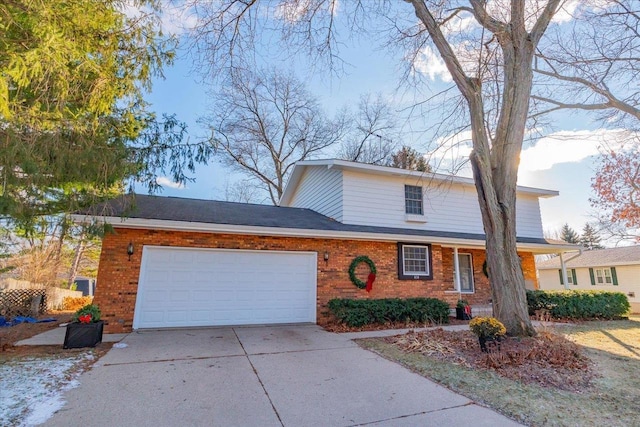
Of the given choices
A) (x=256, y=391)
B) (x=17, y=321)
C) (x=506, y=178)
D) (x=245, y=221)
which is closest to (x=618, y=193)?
(x=506, y=178)

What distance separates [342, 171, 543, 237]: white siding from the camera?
10.3 metres

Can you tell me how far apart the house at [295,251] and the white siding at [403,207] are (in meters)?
0.04

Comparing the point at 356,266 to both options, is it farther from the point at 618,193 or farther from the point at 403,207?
the point at 618,193

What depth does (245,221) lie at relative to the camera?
856 centimetres

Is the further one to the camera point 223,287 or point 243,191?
point 243,191

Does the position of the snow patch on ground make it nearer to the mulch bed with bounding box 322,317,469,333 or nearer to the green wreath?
the mulch bed with bounding box 322,317,469,333

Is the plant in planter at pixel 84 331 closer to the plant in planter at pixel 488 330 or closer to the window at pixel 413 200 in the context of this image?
the plant in planter at pixel 488 330

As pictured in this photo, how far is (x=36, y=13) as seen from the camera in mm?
4062

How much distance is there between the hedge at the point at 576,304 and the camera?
10.4m

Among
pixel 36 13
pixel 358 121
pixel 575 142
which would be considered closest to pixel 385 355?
pixel 36 13

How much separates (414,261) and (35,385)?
8.99 meters

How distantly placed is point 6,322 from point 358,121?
719 inches

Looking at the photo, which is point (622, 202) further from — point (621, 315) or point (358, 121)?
point (358, 121)

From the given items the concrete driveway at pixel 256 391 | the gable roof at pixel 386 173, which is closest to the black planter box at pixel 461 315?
the gable roof at pixel 386 173
